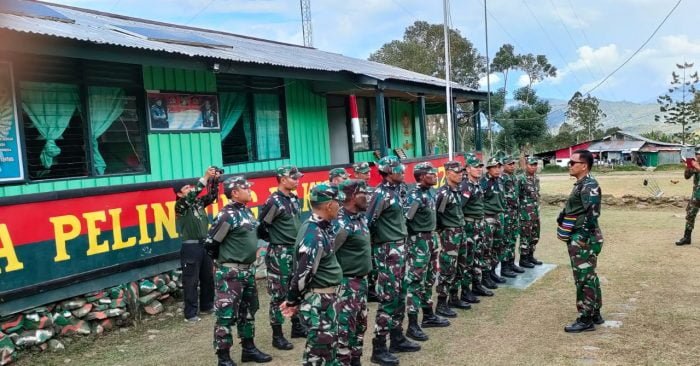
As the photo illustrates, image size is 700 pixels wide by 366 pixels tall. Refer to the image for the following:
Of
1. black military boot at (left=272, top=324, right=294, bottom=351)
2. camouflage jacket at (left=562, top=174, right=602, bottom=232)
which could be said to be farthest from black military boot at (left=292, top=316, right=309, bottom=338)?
camouflage jacket at (left=562, top=174, right=602, bottom=232)

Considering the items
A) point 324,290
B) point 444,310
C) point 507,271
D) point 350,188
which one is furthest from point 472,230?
point 324,290

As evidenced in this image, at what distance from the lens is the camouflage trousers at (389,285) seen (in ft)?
17.3

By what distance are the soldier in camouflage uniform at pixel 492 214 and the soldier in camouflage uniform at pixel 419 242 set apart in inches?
70.6

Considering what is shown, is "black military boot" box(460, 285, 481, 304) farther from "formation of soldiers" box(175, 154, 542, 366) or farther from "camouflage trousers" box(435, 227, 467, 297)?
"camouflage trousers" box(435, 227, 467, 297)

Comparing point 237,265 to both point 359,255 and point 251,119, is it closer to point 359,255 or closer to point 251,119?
point 359,255

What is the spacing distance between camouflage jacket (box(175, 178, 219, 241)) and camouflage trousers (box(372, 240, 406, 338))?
264 centimetres

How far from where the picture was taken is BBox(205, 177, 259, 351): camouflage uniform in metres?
5.16

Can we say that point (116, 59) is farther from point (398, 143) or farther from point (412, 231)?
point (398, 143)

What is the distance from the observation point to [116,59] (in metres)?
6.79

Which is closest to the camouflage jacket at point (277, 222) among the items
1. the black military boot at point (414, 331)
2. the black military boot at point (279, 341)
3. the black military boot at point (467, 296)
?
the black military boot at point (279, 341)

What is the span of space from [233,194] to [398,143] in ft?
35.6

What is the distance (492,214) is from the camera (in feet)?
25.6

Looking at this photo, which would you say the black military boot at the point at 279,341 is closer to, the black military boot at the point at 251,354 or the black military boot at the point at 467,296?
the black military boot at the point at 251,354

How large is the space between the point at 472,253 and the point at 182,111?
4.95 metres
